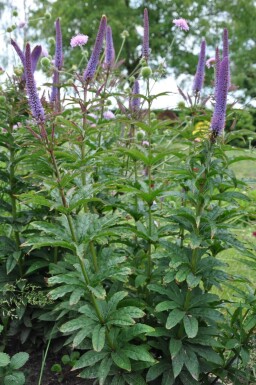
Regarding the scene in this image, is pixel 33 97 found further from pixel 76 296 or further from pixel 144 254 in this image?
pixel 144 254

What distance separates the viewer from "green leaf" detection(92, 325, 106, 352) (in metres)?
1.70

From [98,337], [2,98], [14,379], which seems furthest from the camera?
[2,98]

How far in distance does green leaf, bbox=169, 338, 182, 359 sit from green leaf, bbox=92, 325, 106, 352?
0.28m

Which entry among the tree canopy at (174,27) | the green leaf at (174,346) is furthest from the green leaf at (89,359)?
the tree canopy at (174,27)

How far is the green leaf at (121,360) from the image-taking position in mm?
1778

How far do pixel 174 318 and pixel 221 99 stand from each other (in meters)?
0.83

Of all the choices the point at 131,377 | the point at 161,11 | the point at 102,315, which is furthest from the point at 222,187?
the point at 161,11

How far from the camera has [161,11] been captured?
1991cm

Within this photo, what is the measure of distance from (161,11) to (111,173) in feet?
63.0

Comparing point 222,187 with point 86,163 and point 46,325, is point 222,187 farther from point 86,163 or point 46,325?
point 46,325

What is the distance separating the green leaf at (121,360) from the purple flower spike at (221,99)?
904mm

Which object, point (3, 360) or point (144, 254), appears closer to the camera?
point (3, 360)

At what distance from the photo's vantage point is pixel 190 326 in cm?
181

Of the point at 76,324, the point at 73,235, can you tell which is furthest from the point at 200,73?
the point at 76,324
